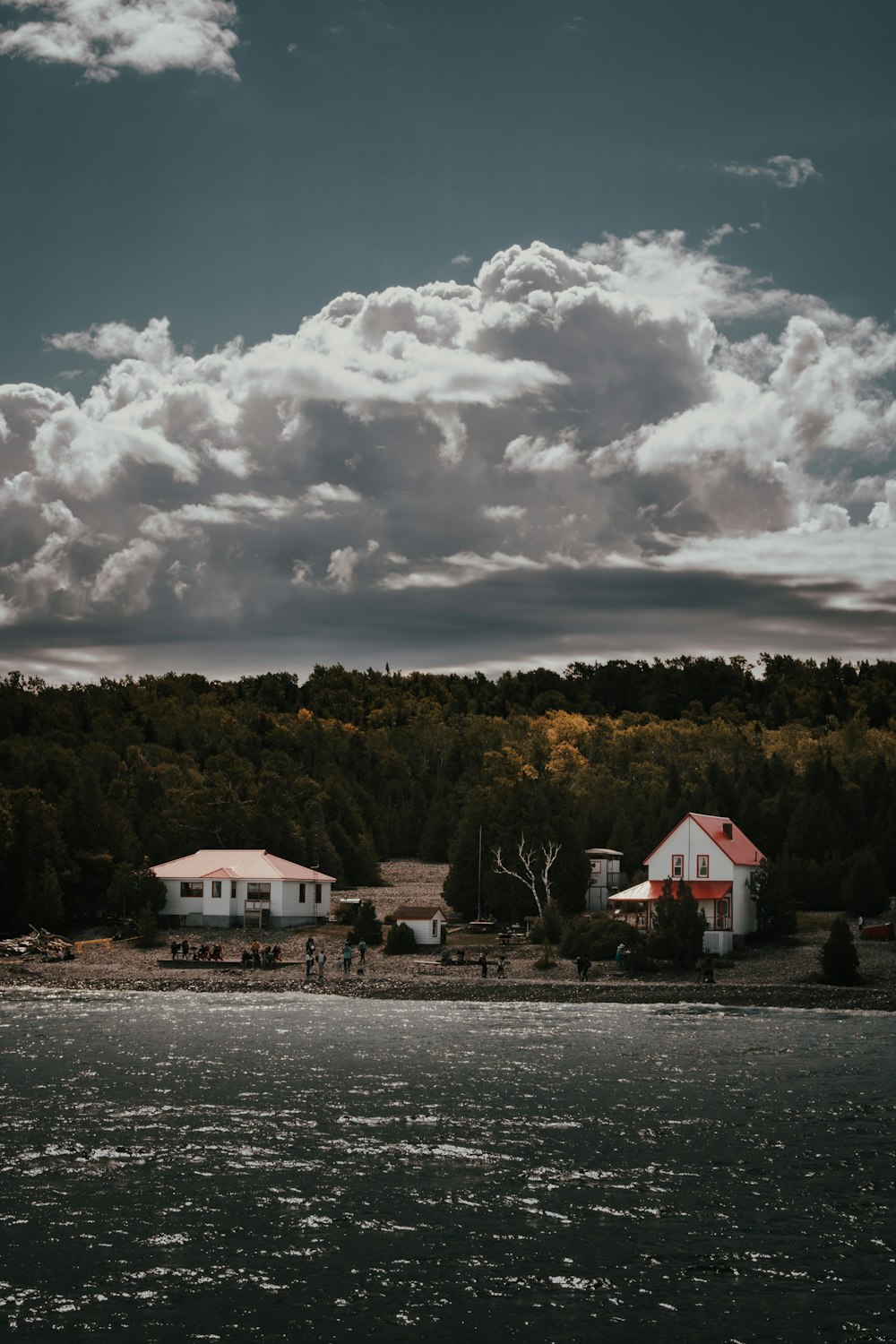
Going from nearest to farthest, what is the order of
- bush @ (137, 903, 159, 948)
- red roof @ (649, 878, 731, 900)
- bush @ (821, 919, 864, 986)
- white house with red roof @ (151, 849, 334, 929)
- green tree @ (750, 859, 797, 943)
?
bush @ (821, 919, 864, 986)
red roof @ (649, 878, 731, 900)
green tree @ (750, 859, 797, 943)
bush @ (137, 903, 159, 948)
white house with red roof @ (151, 849, 334, 929)

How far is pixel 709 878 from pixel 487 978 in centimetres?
1650

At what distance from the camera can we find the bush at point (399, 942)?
85.6 meters

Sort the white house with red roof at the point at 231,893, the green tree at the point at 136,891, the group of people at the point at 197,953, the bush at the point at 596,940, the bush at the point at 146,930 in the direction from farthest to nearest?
the white house with red roof at the point at 231,893, the green tree at the point at 136,891, the bush at the point at 146,930, the group of people at the point at 197,953, the bush at the point at 596,940

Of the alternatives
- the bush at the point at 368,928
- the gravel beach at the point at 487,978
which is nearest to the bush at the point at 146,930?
the gravel beach at the point at 487,978

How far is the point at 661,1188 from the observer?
29.0 meters

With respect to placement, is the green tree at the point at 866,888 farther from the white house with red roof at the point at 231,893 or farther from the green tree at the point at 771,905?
the white house with red roof at the point at 231,893

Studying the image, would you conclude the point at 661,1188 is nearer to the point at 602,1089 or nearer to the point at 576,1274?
the point at 576,1274

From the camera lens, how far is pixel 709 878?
82.9 meters

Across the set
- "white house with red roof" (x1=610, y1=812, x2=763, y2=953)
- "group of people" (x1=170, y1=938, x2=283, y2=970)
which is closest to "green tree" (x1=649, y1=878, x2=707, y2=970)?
"white house with red roof" (x1=610, y1=812, x2=763, y2=953)

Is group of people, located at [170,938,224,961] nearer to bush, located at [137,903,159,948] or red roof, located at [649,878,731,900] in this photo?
bush, located at [137,903,159,948]

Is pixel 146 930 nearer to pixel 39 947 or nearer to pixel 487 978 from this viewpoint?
pixel 39 947

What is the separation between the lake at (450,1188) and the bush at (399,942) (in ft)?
106

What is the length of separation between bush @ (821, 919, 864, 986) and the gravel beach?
86cm

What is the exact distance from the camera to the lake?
21312mm
